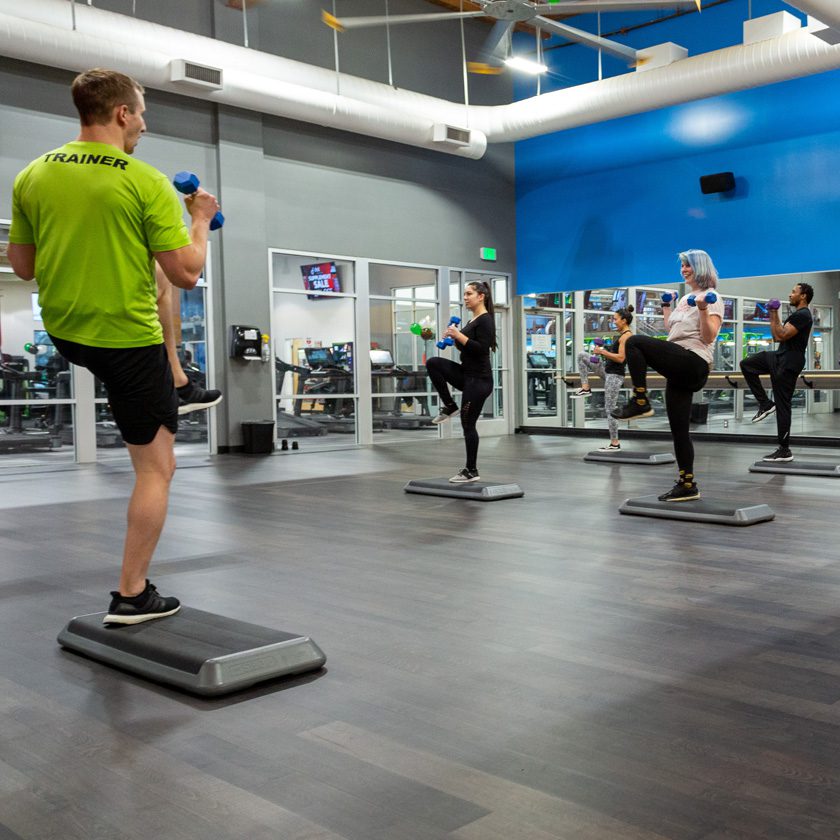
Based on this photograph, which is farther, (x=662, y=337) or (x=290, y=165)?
(x=290, y=165)

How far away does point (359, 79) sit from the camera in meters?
10.5

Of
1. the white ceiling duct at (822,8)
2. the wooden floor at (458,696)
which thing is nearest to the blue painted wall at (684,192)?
the white ceiling duct at (822,8)

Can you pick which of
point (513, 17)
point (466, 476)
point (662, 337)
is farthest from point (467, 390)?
point (662, 337)

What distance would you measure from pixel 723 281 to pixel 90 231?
10306 mm

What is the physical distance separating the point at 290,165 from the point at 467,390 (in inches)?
233

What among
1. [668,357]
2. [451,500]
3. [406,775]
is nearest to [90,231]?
[406,775]

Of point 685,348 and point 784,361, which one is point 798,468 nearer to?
point 784,361

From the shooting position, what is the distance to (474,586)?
3.50 metres

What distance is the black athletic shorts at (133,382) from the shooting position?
246cm

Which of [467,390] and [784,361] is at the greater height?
[784,361]

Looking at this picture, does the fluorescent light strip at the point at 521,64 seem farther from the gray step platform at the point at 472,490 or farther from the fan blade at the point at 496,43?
the gray step platform at the point at 472,490

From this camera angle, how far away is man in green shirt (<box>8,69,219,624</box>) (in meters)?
2.41

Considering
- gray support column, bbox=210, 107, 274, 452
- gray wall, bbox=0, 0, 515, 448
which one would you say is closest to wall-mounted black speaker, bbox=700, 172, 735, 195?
gray wall, bbox=0, 0, 515, 448

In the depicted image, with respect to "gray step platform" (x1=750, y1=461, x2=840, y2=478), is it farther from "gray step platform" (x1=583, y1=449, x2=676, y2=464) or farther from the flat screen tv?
the flat screen tv
